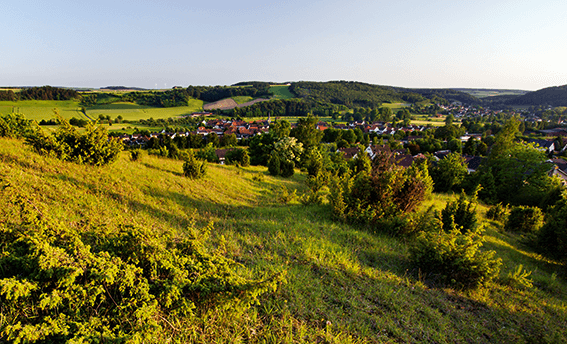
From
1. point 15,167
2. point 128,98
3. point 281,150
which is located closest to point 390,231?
point 15,167

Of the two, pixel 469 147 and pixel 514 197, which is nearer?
pixel 514 197

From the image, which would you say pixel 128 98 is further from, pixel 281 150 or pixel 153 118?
pixel 281 150

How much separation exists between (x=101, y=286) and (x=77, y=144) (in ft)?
24.0

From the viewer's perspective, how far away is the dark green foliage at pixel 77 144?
6949mm

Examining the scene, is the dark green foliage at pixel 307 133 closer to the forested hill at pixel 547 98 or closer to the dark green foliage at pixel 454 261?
the dark green foliage at pixel 454 261

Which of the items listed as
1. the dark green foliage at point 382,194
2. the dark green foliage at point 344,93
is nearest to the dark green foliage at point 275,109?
the dark green foliage at point 344,93

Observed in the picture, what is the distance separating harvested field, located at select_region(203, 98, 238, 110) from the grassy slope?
11941 cm

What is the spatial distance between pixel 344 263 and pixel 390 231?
316 cm

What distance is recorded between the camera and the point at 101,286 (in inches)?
79.5

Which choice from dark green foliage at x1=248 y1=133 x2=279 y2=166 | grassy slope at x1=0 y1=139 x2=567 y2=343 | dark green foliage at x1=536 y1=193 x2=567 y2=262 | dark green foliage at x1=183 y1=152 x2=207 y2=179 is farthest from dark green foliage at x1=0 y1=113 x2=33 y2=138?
dark green foliage at x1=536 y1=193 x2=567 y2=262

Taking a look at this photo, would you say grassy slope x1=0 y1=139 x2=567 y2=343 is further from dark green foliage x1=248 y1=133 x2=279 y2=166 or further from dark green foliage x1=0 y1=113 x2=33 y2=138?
dark green foliage x1=248 y1=133 x2=279 y2=166

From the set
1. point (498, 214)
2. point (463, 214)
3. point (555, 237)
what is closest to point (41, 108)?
point (463, 214)

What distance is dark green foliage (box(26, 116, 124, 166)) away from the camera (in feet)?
22.8

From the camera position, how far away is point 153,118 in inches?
3366
